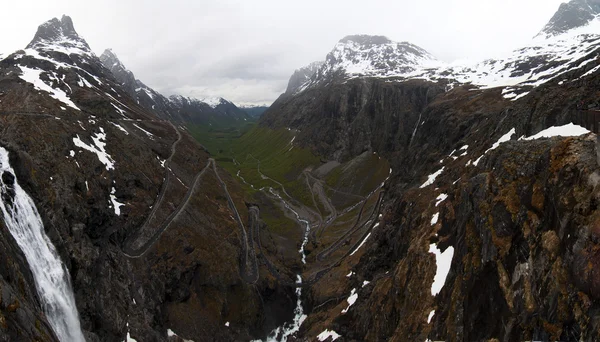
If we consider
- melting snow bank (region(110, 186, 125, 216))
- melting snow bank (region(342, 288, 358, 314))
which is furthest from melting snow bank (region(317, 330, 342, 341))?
melting snow bank (region(110, 186, 125, 216))

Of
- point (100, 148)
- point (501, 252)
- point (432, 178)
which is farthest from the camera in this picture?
point (100, 148)

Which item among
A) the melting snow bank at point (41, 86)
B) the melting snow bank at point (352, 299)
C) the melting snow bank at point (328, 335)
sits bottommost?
the melting snow bank at point (328, 335)

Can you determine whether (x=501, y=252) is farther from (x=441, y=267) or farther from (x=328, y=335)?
(x=328, y=335)

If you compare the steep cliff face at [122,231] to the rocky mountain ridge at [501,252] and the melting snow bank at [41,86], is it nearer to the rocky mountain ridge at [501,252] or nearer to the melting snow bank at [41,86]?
the melting snow bank at [41,86]

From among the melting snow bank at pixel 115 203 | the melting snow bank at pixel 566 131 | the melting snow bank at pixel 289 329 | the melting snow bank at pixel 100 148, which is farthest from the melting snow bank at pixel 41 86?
the melting snow bank at pixel 566 131

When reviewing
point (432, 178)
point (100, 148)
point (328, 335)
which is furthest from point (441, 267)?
point (100, 148)

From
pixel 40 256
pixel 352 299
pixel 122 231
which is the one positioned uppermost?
pixel 40 256
